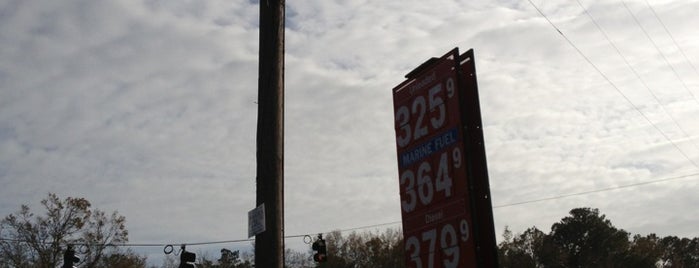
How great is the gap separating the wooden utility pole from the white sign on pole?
1.8 inches

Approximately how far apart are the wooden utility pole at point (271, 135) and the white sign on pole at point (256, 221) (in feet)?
0.15

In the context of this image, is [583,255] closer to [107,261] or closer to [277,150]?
[107,261]

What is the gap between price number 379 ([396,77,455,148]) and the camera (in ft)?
27.8

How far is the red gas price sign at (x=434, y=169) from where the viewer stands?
7.88 m

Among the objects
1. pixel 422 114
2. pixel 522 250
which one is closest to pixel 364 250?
pixel 522 250

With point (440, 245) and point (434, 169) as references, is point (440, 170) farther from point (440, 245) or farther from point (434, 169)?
point (440, 245)

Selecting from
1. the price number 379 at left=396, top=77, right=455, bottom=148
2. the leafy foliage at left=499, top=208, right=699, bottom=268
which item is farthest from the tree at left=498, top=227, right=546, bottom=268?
the price number 379 at left=396, top=77, right=455, bottom=148

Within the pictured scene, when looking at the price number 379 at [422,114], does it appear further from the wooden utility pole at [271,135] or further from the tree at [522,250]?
the tree at [522,250]

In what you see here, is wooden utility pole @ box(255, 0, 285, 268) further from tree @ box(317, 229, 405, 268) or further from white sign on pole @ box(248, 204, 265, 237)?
tree @ box(317, 229, 405, 268)

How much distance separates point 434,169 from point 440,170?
0.16 metres

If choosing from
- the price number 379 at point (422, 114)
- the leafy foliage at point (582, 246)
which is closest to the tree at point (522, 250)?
the leafy foliage at point (582, 246)

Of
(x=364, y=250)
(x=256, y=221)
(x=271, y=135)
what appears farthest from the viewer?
(x=364, y=250)

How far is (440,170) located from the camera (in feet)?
27.3

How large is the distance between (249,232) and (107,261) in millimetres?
34868
